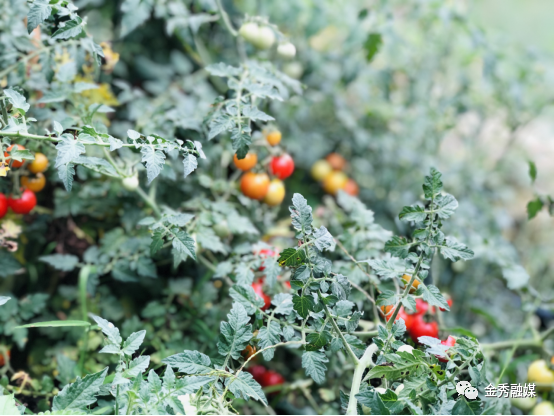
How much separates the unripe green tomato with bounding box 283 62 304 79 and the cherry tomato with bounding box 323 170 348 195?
383mm

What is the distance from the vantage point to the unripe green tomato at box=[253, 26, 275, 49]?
42.3 inches

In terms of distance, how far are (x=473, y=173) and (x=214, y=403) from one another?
4.49ft

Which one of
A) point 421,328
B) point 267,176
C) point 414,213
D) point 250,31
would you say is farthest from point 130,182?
point 421,328

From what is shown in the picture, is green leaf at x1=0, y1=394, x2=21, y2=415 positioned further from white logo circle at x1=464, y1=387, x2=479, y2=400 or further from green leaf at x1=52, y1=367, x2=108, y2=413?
white logo circle at x1=464, y1=387, x2=479, y2=400

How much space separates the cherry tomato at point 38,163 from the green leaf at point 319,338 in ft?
2.23

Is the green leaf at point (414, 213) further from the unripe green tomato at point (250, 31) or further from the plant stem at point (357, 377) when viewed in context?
the unripe green tomato at point (250, 31)

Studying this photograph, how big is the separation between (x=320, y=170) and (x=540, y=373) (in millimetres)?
947

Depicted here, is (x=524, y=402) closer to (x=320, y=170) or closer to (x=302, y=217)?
(x=302, y=217)

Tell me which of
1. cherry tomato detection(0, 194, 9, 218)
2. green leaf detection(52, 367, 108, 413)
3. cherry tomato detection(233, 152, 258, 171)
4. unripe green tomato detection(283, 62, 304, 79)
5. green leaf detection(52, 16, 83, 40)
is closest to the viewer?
green leaf detection(52, 367, 108, 413)

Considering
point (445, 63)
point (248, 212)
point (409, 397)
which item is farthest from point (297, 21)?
point (409, 397)

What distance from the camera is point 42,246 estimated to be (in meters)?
1.23

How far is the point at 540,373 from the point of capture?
100 cm

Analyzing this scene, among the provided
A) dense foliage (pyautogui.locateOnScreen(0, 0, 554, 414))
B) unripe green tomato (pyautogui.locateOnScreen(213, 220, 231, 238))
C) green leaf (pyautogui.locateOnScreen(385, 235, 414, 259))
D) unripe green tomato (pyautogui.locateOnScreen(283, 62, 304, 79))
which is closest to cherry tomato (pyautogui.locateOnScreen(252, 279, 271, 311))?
dense foliage (pyautogui.locateOnScreen(0, 0, 554, 414))

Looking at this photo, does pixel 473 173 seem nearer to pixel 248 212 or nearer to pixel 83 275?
pixel 248 212
